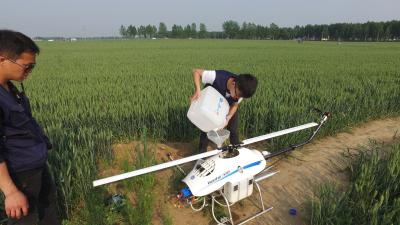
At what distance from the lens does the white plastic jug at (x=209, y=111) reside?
2.75m

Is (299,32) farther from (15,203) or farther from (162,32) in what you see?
(15,203)

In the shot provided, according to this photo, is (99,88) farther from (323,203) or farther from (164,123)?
(323,203)

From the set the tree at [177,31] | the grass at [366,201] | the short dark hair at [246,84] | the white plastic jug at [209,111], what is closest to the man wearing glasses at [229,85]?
the short dark hair at [246,84]

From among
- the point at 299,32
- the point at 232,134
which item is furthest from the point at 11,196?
the point at 299,32

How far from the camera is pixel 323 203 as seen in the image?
2.54 metres

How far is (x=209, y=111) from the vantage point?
2.74 m

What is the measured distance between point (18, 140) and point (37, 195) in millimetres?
442

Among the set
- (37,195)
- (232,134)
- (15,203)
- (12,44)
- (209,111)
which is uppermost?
(12,44)

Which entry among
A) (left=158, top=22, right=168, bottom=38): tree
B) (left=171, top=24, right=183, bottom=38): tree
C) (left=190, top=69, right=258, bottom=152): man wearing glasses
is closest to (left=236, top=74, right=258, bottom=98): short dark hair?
(left=190, top=69, right=258, bottom=152): man wearing glasses

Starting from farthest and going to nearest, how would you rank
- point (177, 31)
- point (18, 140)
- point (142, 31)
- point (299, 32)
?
point (142, 31), point (177, 31), point (299, 32), point (18, 140)

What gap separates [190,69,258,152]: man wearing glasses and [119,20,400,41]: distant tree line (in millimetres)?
81014

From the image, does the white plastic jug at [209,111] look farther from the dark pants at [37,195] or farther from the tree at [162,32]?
the tree at [162,32]

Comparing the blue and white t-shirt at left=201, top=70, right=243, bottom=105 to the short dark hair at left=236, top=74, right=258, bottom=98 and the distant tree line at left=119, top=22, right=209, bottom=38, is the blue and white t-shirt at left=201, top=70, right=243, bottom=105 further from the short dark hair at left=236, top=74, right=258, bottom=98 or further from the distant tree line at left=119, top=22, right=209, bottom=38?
the distant tree line at left=119, top=22, right=209, bottom=38

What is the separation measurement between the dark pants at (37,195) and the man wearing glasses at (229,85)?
4.84ft
